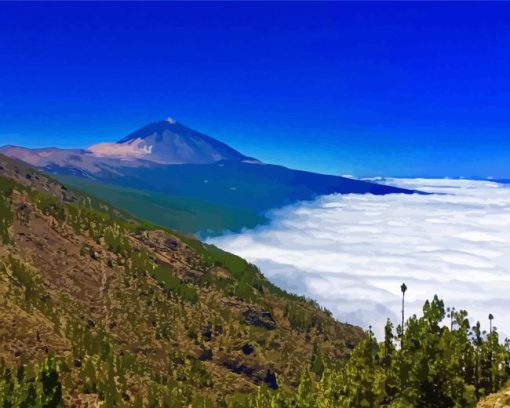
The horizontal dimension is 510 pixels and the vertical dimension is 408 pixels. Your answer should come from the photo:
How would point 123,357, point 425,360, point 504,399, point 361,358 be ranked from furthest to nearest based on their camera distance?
point 123,357, point 361,358, point 425,360, point 504,399

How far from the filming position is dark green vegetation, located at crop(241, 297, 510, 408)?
70250mm

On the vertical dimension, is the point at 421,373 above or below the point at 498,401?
below

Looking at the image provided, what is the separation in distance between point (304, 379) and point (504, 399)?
2649 centimetres

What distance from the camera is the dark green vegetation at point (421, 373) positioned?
70250mm

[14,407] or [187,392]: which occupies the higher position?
[14,407]

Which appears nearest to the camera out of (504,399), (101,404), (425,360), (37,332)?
(504,399)

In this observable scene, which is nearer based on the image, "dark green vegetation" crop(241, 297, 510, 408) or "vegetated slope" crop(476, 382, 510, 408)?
"vegetated slope" crop(476, 382, 510, 408)

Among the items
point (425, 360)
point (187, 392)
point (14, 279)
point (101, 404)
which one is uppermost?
point (425, 360)

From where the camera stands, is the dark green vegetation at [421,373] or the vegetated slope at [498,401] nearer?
the vegetated slope at [498,401]

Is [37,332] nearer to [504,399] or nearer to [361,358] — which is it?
[361,358]

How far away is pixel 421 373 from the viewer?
234 ft

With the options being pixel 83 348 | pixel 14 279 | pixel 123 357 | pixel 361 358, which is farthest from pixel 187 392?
pixel 361 358

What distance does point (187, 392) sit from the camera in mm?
171000

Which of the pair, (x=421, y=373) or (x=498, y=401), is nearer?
(x=498, y=401)
